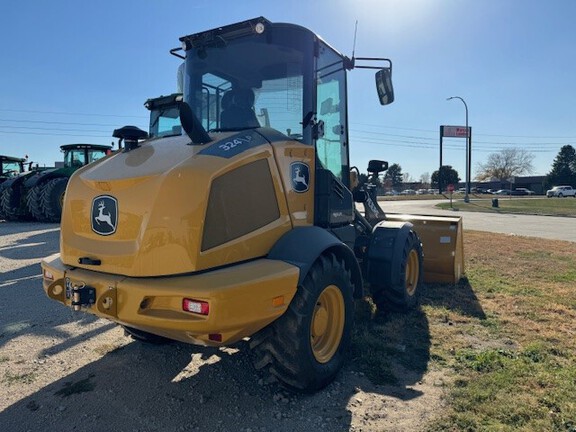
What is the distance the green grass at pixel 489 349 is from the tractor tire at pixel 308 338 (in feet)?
1.55

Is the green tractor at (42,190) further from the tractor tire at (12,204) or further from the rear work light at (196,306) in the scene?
the rear work light at (196,306)

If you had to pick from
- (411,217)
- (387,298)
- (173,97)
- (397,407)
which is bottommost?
(397,407)

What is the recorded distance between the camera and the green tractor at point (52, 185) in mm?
14289

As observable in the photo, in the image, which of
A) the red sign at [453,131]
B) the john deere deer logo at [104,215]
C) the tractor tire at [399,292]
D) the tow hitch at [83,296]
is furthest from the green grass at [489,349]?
the red sign at [453,131]

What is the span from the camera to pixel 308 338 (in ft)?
10.1

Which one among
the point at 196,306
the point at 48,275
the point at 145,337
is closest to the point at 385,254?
the point at 145,337

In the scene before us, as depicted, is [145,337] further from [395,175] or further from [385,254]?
[395,175]

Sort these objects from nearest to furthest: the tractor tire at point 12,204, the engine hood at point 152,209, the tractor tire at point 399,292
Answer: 1. the engine hood at point 152,209
2. the tractor tire at point 399,292
3. the tractor tire at point 12,204

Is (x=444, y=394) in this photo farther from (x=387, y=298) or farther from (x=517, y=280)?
(x=517, y=280)

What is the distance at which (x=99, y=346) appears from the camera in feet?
13.6

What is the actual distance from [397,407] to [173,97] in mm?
3223

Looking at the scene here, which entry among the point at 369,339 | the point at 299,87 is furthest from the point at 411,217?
the point at 299,87

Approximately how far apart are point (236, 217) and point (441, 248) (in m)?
4.46

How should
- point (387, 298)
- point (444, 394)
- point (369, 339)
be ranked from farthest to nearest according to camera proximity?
point (387, 298) → point (369, 339) → point (444, 394)
